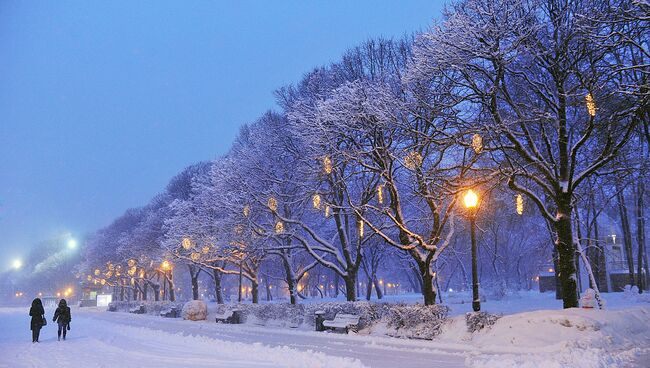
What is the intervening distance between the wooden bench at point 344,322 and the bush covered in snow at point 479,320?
A: 235 inches

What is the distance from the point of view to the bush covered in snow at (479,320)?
16.7m

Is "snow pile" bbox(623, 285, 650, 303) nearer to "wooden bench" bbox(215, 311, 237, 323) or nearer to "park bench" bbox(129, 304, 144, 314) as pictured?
"wooden bench" bbox(215, 311, 237, 323)

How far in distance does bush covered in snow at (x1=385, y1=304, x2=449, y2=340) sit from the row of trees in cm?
217

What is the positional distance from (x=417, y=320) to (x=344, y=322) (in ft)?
13.1

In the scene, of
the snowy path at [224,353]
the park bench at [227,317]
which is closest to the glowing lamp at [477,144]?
the snowy path at [224,353]

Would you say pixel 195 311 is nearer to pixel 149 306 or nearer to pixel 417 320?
pixel 149 306

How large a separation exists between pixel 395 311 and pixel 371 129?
26.5ft

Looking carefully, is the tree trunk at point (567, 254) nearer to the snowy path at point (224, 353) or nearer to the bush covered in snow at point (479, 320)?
the bush covered in snow at point (479, 320)

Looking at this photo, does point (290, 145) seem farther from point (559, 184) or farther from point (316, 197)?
point (559, 184)

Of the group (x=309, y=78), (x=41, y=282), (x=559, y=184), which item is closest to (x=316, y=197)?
(x=309, y=78)

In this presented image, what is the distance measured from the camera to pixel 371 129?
2317cm

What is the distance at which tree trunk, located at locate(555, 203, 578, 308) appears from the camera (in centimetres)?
1741

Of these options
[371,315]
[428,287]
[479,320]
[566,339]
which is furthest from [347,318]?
[566,339]

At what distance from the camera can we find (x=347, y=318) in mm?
22469
